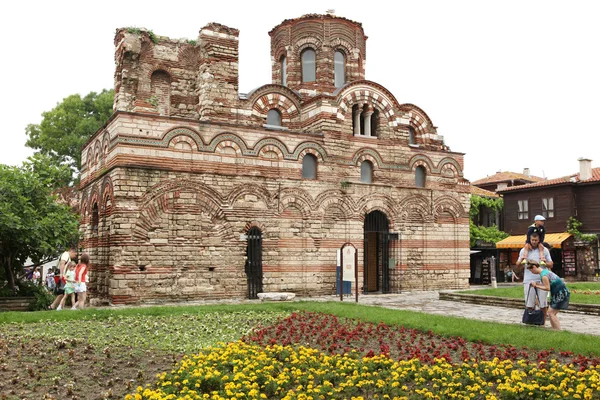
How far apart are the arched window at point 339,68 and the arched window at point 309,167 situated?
213 inches

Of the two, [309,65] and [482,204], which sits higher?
[309,65]

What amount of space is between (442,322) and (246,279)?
8.01 m

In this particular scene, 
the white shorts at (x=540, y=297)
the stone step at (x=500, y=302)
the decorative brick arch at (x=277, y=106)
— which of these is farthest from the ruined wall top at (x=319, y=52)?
the white shorts at (x=540, y=297)

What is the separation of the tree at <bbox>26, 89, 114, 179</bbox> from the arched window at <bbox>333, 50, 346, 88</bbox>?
16093 millimetres

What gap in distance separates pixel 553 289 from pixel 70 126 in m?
30.2

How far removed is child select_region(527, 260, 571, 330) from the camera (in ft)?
33.1

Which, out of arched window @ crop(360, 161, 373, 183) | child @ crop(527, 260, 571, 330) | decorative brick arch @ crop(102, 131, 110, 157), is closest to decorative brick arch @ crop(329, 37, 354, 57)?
arched window @ crop(360, 161, 373, 183)

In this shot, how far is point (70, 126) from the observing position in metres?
33.8

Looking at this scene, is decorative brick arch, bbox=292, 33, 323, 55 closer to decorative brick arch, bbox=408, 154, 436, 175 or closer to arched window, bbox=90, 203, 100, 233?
decorative brick arch, bbox=408, 154, 436, 175

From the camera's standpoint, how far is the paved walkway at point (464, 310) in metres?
11.7

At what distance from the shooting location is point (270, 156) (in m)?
18.7

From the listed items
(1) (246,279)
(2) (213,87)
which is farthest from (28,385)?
(2) (213,87)

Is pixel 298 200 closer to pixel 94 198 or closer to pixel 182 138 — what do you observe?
pixel 182 138

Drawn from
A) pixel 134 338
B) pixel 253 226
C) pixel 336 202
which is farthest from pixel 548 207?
pixel 134 338
